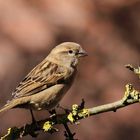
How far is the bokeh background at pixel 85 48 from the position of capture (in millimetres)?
6949

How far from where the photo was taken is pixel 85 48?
7559mm

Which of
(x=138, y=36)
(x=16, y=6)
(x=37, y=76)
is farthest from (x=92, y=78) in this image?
(x=37, y=76)

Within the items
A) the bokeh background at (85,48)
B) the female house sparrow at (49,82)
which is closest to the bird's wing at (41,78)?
the female house sparrow at (49,82)

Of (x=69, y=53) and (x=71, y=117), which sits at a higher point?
(x=69, y=53)

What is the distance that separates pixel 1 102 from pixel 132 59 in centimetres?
157

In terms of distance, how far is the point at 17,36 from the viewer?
794 centimetres

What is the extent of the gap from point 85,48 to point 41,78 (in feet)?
10.5

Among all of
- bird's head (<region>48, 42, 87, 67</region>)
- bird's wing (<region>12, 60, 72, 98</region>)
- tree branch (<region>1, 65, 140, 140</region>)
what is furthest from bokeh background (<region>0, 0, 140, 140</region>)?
tree branch (<region>1, 65, 140, 140</region>)

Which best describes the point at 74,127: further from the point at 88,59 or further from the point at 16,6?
the point at 16,6

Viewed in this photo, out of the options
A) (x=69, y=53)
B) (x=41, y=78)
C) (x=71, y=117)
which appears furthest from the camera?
(x=69, y=53)

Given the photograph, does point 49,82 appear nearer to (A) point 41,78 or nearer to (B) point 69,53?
(A) point 41,78

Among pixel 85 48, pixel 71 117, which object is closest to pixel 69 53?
pixel 71 117

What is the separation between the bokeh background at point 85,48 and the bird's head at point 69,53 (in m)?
2.06

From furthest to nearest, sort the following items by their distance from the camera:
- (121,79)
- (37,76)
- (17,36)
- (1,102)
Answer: (17,36) → (121,79) → (1,102) → (37,76)
